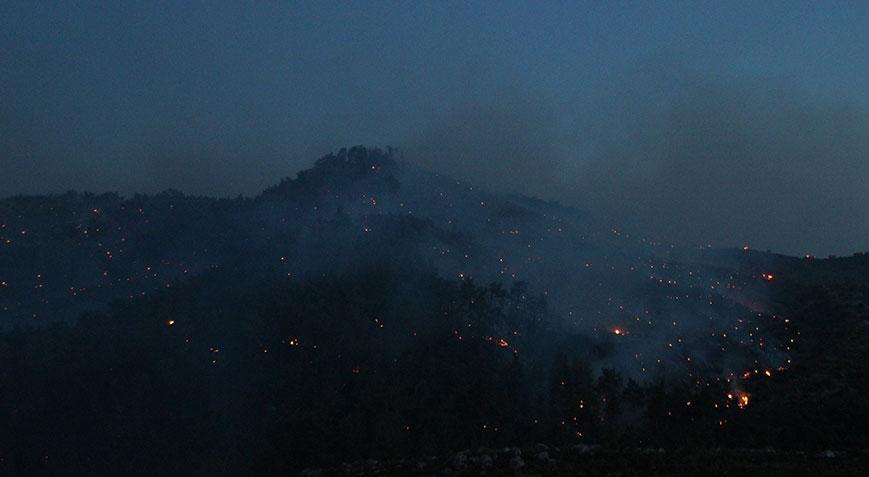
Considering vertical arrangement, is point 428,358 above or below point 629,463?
above

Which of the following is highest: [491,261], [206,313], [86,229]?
[86,229]

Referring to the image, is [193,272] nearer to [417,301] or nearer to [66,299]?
[66,299]

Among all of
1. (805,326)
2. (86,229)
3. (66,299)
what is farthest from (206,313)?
(86,229)

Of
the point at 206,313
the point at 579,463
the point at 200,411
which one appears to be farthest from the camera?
the point at 206,313

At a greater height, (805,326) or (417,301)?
(417,301)

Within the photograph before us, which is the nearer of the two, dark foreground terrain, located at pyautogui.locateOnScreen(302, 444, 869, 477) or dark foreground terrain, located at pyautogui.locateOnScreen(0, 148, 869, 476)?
dark foreground terrain, located at pyautogui.locateOnScreen(302, 444, 869, 477)

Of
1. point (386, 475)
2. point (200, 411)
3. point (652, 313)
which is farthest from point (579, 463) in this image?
point (652, 313)

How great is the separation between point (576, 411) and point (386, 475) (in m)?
35.1

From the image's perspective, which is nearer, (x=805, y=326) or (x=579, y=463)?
(x=579, y=463)

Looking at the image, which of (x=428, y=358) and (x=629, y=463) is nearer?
(x=629, y=463)

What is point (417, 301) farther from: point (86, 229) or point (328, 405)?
point (86, 229)

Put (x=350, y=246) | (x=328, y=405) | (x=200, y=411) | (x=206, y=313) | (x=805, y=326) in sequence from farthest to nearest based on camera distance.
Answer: (x=350, y=246), (x=206, y=313), (x=805, y=326), (x=200, y=411), (x=328, y=405)

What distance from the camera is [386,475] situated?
1081 inches

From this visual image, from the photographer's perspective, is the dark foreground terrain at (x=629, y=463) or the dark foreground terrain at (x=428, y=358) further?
the dark foreground terrain at (x=428, y=358)
